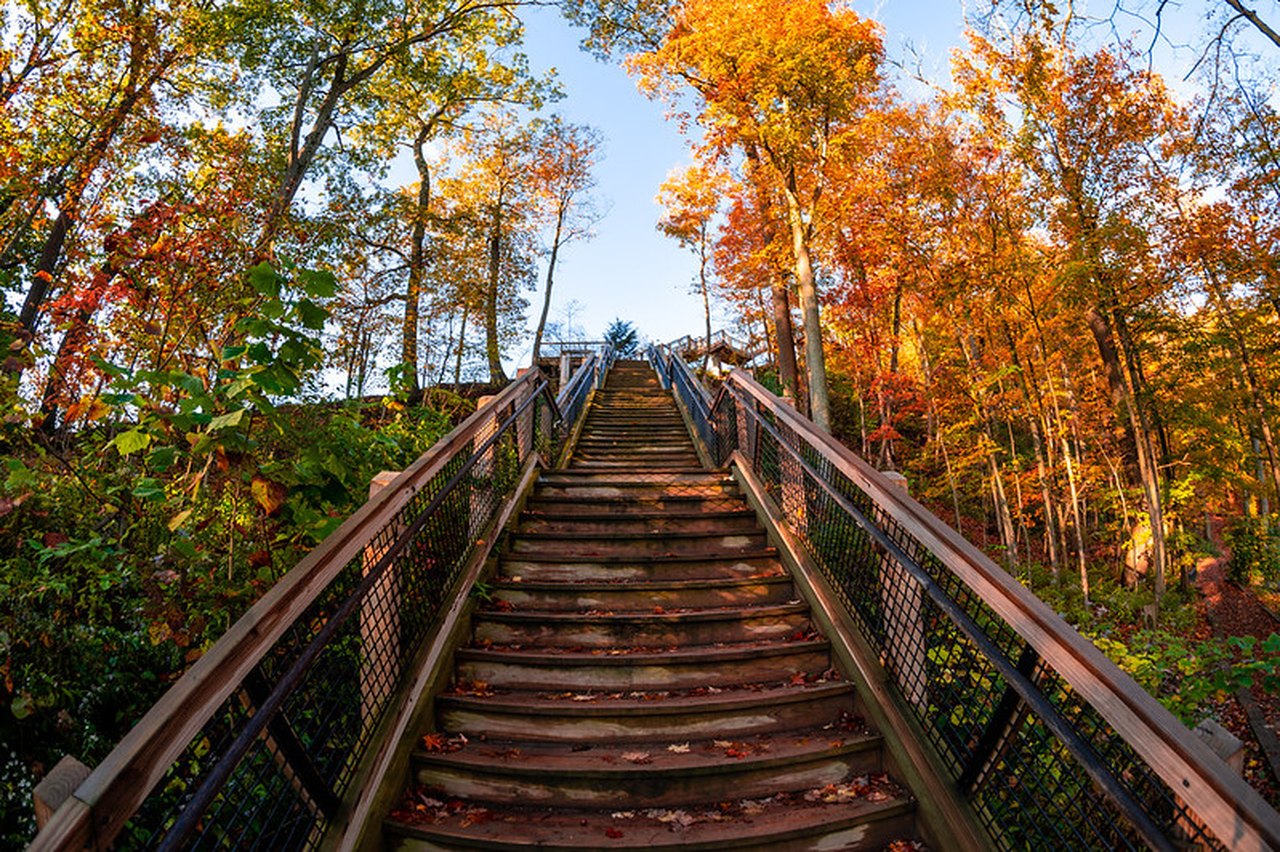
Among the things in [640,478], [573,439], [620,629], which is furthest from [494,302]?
[620,629]

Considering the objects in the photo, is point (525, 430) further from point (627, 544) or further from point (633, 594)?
point (633, 594)

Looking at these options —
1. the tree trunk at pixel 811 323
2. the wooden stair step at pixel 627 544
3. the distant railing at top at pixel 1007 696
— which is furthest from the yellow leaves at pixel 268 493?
the tree trunk at pixel 811 323

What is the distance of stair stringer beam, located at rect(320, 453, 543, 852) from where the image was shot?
2.17m

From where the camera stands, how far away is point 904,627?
2885 mm

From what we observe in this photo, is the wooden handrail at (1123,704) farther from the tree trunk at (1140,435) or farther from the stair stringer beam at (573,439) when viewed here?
the tree trunk at (1140,435)

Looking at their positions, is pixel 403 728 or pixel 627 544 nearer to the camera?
pixel 403 728

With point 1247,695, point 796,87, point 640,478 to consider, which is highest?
point 796,87

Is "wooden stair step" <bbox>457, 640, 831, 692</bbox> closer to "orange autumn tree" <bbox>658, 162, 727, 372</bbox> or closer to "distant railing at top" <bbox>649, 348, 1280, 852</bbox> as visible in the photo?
"distant railing at top" <bbox>649, 348, 1280, 852</bbox>

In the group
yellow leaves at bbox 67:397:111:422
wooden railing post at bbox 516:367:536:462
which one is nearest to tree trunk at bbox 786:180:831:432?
wooden railing post at bbox 516:367:536:462

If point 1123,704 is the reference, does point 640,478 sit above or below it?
above

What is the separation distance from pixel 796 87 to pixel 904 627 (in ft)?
29.3

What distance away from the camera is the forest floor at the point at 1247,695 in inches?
239

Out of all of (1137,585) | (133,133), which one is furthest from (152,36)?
(1137,585)

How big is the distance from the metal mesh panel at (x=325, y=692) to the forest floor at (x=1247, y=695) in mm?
7208
